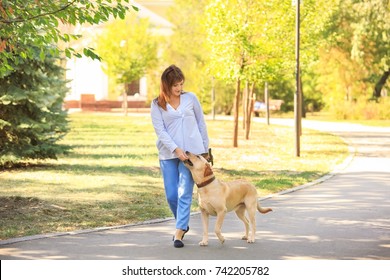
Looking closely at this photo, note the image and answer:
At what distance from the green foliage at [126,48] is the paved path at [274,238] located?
1636 inches

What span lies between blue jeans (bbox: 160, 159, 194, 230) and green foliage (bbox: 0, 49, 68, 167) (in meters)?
9.55

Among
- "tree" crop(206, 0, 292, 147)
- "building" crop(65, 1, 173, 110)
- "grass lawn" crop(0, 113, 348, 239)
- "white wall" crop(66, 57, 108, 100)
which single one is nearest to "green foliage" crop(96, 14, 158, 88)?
"building" crop(65, 1, 173, 110)

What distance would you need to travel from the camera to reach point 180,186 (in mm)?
8953

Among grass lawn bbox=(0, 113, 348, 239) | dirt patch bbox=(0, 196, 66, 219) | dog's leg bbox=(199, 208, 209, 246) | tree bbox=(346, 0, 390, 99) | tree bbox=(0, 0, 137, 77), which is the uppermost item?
tree bbox=(346, 0, 390, 99)

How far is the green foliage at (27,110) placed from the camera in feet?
59.6

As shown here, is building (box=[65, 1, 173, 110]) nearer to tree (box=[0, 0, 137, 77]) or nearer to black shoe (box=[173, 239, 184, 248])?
tree (box=[0, 0, 137, 77])

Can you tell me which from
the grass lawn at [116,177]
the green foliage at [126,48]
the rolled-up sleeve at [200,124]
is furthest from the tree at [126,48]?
the rolled-up sleeve at [200,124]

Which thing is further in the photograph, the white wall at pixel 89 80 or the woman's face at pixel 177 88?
the white wall at pixel 89 80

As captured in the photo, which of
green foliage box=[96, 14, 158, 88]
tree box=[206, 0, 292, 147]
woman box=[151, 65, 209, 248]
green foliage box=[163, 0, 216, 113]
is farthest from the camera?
green foliage box=[96, 14, 158, 88]

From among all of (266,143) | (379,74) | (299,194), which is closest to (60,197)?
(299,194)

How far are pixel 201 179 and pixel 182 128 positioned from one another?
62 cm

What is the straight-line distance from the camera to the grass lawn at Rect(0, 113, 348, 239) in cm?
1165

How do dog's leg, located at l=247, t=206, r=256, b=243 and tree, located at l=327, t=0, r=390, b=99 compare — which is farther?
tree, located at l=327, t=0, r=390, b=99

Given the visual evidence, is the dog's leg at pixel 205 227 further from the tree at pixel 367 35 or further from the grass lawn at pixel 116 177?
the tree at pixel 367 35
